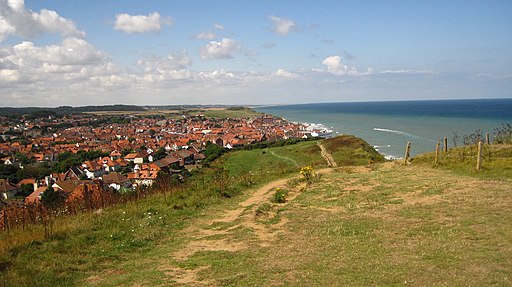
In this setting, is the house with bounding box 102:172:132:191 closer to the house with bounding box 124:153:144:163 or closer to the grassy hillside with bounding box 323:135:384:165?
the house with bounding box 124:153:144:163

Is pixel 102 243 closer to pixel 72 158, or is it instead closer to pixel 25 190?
pixel 25 190

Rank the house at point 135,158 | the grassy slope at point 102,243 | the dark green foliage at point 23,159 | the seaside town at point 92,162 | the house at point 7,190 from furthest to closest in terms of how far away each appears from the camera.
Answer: the dark green foliage at point 23,159, the house at point 135,158, the seaside town at point 92,162, the house at point 7,190, the grassy slope at point 102,243

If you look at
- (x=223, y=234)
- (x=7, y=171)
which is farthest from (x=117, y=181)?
(x=223, y=234)

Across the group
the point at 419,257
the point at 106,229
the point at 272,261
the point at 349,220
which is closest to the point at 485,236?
the point at 419,257

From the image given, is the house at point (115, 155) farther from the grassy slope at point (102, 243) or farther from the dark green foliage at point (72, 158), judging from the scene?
the grassy slope at point (102, 243)

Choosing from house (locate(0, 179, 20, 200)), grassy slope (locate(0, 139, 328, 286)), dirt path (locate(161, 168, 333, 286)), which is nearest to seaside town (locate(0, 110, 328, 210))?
house (locate(0, 179, 20, 200))

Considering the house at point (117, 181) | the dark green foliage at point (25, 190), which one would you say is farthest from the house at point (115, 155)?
the house at point (117, 181)

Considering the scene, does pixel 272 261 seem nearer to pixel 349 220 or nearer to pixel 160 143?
pixel 349 220

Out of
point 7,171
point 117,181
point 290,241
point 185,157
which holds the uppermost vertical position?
point 290,241

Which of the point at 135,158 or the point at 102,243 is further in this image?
the point at 135,158
